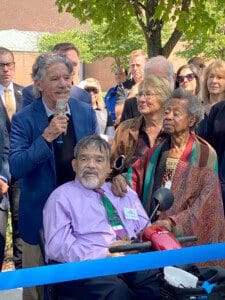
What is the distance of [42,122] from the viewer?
4270 millimetres

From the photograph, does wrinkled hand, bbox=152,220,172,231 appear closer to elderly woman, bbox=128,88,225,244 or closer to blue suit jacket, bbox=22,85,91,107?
elderly woman, bbox=128,88,225,244

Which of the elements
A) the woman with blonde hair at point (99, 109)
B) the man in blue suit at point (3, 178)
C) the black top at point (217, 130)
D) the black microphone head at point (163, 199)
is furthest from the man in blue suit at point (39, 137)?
the woman with blonde hair at point (99, 109)

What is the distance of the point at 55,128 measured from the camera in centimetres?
397

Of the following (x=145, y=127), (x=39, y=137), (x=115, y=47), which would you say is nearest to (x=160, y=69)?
(x=145, y=127)

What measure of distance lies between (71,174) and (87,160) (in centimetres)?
27

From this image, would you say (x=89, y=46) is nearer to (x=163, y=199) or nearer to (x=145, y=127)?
(x=145, y=127)

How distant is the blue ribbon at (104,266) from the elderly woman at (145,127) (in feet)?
4.96

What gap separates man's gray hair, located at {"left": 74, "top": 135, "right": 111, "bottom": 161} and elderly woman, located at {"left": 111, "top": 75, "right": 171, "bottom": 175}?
1.29 feet

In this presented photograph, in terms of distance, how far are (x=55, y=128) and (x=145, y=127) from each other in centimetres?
87

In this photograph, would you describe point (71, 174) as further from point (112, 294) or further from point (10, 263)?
point (10, 263)

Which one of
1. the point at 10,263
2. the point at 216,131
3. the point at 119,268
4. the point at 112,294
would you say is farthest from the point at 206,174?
the point at 10,263

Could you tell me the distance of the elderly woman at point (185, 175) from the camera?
423 centimetres

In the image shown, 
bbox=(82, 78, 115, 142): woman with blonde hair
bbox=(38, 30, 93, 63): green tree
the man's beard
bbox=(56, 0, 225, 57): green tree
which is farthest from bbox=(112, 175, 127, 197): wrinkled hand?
bbox=(38, 30, 93, 63): green tree

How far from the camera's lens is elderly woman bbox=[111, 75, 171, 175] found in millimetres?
4547
